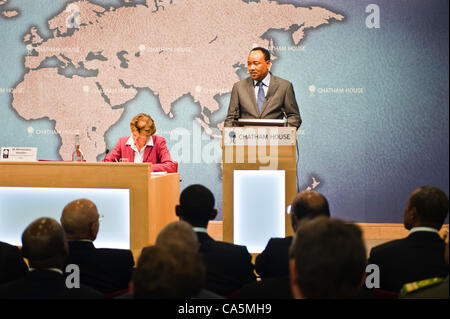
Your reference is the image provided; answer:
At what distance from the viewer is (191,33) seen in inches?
225

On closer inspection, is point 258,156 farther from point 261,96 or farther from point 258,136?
point 261,96

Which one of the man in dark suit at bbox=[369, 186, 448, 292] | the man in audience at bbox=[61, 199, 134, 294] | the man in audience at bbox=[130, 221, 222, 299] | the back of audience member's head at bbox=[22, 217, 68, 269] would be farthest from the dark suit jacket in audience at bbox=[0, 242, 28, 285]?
the man in dark suit at bbox=[369, 186, 448, 292]

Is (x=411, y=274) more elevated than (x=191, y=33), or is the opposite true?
(x=191, y=33)

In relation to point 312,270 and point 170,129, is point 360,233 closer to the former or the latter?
point 312,270

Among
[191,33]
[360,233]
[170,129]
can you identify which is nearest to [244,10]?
[191,33]

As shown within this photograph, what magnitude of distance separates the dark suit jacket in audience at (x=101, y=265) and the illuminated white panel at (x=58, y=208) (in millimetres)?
1018

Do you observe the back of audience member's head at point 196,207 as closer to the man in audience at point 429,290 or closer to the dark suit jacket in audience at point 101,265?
the dark suit jacket in audience at point 101,265

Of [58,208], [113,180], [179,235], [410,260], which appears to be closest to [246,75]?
[113,180]

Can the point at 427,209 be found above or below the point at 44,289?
above

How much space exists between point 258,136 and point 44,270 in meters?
2.03

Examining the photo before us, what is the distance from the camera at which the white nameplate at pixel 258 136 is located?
3.48 meters

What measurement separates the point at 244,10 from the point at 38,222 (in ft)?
14.5

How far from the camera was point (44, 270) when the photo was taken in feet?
5.83

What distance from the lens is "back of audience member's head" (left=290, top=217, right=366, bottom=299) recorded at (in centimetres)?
127
